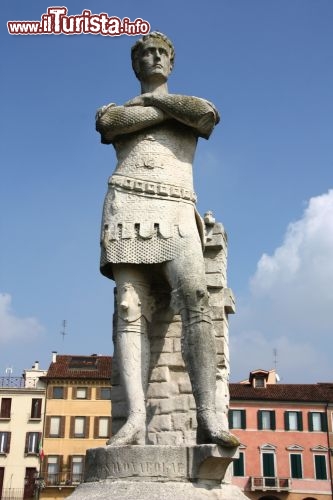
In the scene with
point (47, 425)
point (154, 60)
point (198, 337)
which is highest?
point (154, 60)

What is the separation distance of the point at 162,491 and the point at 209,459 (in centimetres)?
43

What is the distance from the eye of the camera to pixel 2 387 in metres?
49.1

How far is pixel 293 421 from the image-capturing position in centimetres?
4806

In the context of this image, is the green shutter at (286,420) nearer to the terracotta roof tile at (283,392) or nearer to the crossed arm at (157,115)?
the terracotta roof tile at (283,392)

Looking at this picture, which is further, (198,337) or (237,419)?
(237,419)

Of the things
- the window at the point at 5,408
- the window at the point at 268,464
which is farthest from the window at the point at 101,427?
the window at the point at 268,464

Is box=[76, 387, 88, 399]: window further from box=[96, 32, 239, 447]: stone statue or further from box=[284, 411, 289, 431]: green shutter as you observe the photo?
box=[96, 32, 239, 447]: stone statue

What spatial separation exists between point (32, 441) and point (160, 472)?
149ft

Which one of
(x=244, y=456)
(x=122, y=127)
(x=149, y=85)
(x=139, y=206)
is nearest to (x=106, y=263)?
(x=139, y=206)

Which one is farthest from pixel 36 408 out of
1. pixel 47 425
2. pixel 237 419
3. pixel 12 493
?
pixel 237 419

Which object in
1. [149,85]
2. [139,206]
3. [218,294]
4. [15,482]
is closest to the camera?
[139,206]

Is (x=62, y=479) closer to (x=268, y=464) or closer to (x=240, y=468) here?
(x=240, y=468)

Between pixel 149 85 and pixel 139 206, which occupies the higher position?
pixel 149 85

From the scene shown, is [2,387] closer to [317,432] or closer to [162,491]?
[317,432]
